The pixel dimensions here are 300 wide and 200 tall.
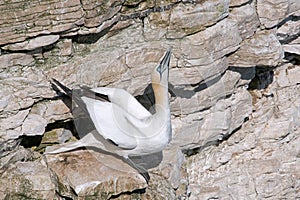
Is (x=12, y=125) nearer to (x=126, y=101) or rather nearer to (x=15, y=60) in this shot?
(x=15, y=60)

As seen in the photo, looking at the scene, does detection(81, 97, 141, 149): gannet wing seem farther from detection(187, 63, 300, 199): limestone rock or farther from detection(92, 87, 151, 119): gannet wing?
detection(187, 63, 300, 199): limestone rock

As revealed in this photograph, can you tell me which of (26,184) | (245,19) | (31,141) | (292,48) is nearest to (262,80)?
(292,48)

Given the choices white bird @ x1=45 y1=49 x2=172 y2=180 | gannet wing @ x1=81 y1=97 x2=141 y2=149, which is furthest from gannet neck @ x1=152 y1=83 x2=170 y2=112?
gannet wing @ x1=81 y1=97 x2=141 y2=149

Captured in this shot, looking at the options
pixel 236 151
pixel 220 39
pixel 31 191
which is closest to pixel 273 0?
pixel 220 39

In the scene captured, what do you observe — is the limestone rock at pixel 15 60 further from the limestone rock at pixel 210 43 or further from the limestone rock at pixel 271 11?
the limestone rock at pixel 271 11

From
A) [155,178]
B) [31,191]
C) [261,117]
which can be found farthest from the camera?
[261,117]

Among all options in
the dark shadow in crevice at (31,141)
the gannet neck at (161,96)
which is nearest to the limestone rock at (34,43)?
the dark shadow in crevice at (31,141)

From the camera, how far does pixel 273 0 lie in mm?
6543

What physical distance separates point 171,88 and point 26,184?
1.65 meters

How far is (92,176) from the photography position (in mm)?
5449

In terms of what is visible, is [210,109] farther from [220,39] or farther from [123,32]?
[123,32]

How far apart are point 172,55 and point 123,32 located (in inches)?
19.9

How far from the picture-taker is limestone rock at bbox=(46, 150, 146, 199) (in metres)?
5.38

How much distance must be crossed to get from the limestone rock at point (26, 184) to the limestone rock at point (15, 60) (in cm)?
90
